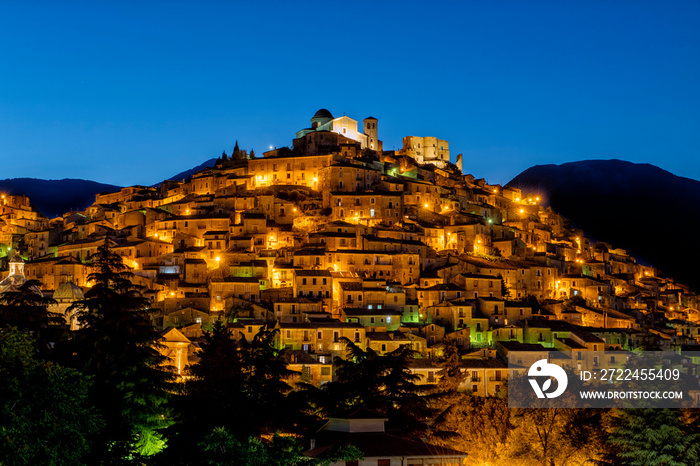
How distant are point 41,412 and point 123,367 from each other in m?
8.34

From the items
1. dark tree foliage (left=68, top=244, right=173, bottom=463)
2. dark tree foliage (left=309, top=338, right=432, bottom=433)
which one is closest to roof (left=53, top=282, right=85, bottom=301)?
dark tree foliage (left=309, top=338, right=432, bottom=433)

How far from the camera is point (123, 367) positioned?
22562 mm

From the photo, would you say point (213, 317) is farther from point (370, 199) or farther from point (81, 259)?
point (370, 199)

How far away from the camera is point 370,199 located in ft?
220

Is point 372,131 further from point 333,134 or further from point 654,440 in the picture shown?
point 654,440

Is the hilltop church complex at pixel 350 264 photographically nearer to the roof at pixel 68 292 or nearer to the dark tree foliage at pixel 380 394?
the roof at pixel 68 292

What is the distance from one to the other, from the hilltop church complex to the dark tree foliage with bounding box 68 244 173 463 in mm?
17447

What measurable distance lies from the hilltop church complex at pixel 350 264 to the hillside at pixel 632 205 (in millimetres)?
43337

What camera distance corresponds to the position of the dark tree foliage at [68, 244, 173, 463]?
72.3 feet

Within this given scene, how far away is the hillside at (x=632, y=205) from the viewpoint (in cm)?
12781

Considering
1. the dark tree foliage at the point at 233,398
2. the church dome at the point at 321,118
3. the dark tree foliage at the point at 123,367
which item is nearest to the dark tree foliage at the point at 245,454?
the dark tree foliage at the point at 233,398

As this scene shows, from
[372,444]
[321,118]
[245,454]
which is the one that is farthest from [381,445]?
[321,118]

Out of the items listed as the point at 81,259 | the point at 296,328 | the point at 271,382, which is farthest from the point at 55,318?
the point at 81,259

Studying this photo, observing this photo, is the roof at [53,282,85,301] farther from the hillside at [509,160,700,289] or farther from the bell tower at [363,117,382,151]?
the hillside at [509,160,700,289]
